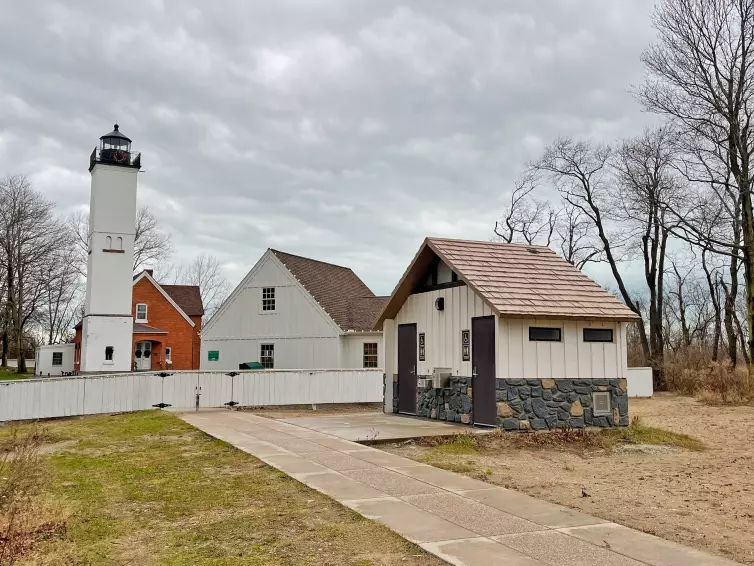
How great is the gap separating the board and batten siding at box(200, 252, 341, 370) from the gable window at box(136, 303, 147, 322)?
1534 centimetres

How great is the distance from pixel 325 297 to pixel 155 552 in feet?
76.3

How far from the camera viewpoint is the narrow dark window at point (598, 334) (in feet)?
49.6

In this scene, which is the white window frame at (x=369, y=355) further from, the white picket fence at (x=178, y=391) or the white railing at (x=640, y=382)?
the white railing at (x=640, y=382)

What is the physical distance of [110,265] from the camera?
37.2 metres

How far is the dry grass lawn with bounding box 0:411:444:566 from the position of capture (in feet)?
18.7

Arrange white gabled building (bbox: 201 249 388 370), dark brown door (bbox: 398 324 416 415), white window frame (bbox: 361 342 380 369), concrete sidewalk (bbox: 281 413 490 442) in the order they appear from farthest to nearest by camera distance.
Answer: white gabled building (bbox: 201 249 388 370), white window frame (bbox: 361 342 380 369), dark brown door (bbox: 398 324 416 415), concrete sidewalk (bbox: 281 413 490 442)

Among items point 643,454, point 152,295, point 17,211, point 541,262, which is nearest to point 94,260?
point 152,295

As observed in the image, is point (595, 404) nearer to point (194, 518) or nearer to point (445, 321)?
point (445, 321)

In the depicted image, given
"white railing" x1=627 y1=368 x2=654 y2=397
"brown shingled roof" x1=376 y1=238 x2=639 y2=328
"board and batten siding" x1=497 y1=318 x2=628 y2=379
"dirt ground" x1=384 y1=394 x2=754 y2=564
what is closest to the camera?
"dirt ground" x1=384 y1=394 x2=754 y2=564

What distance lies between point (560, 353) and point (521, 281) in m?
1.87

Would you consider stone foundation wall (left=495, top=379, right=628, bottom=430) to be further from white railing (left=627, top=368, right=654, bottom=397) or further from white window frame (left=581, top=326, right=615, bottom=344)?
white railing (left=627, top=368, right=654, bottom=397)

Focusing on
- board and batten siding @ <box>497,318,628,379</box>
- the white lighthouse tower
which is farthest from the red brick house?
board and batten siding @ <box>497,318,628,379</box>

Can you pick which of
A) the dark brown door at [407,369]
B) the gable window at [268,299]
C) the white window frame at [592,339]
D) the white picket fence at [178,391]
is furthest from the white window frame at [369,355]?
the white window frame at [592,339]

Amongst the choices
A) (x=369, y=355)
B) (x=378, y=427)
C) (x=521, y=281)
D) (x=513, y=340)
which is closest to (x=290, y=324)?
(x=369, y=355)
